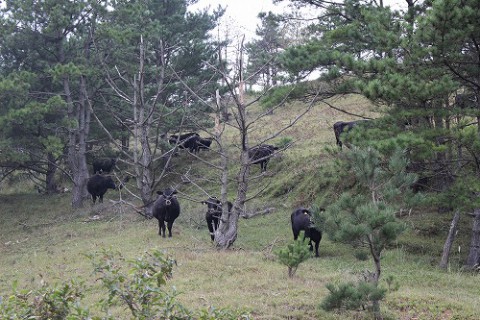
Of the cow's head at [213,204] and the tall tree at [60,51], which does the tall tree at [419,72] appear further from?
the tall tree at [60,51]

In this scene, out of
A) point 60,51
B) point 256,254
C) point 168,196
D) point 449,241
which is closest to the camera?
point 449,241

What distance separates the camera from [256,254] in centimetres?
1323

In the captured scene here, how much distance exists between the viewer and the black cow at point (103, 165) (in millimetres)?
29562

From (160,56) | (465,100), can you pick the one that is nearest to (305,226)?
(465,100)

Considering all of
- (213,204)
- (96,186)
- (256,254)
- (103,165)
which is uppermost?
(103,165)

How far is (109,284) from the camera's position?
16.8 feet

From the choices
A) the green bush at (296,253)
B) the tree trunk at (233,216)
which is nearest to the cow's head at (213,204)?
the tree trunk at (233,216)

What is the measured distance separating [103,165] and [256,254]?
61.0 ft

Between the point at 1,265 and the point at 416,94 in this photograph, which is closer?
the point at 416,94

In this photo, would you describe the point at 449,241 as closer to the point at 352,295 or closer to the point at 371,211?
the point at 352,295

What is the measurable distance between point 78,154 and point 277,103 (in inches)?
533

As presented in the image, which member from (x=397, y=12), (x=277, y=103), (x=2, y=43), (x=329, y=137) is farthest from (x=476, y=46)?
(x=2, y=43)

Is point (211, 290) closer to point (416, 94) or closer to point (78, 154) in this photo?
point (416, 94)

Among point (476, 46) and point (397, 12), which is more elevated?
point (397, 12)
